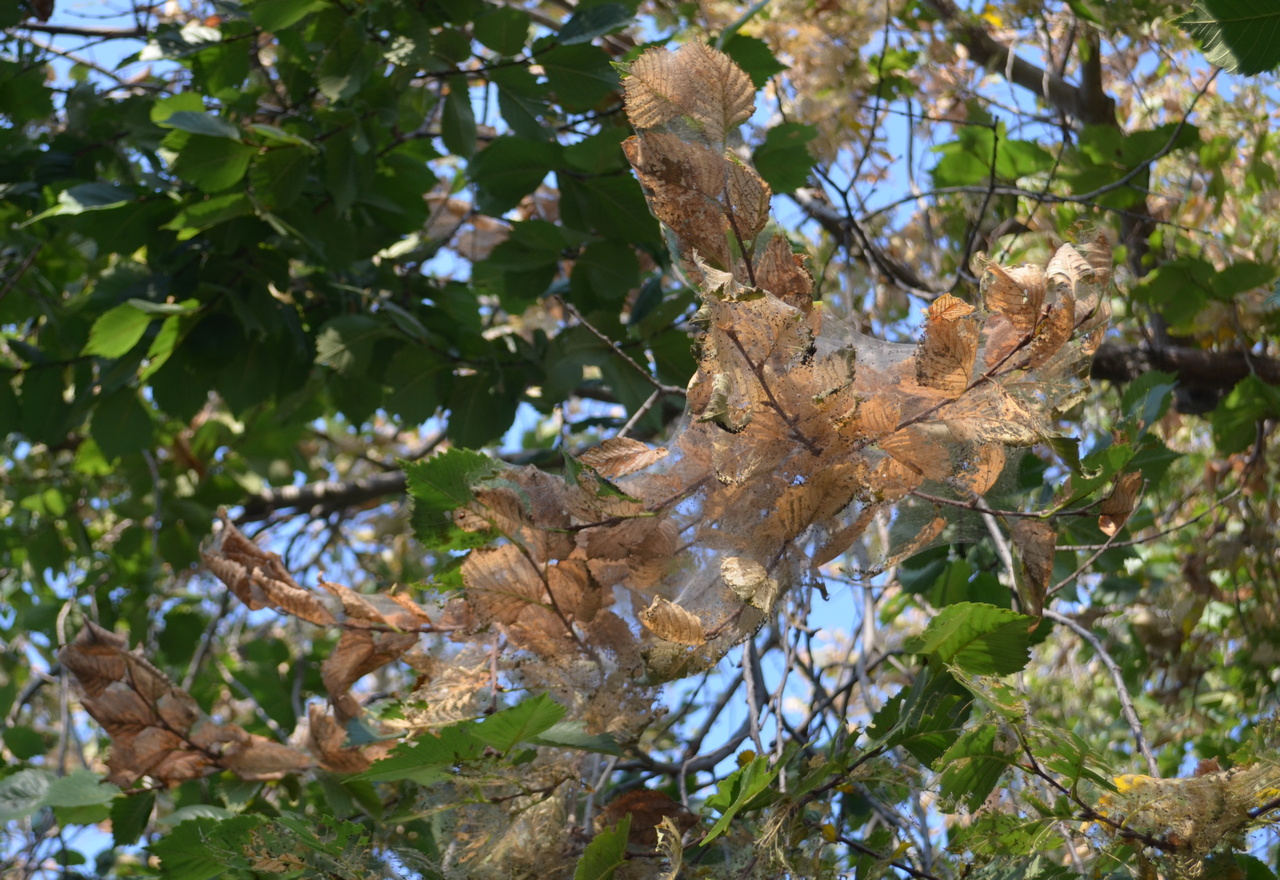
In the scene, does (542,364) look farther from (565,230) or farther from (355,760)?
(355,760)

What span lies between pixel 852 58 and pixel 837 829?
202cm

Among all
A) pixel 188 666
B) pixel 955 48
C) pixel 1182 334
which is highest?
pixel 955 48

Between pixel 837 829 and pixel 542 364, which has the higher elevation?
pixel 542 364

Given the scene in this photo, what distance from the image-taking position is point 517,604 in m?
0.88

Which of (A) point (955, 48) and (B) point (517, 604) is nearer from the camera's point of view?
(B) point (517, 604)

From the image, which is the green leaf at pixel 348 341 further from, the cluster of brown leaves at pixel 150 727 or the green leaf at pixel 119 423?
the cluster of brown leaves at pixel 150 727

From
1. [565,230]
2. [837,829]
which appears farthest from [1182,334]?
[837,829]

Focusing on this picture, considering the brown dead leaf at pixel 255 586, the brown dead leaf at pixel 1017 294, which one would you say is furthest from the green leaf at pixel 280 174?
the brown dead leaf at pixel 1017 294

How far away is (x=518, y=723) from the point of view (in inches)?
31.0

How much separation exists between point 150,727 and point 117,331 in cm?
81

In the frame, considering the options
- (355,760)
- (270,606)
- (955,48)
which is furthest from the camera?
(955,48)

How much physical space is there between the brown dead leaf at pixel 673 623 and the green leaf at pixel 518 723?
0.34ft

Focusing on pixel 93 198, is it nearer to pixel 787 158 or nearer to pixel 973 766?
pixel 787 158

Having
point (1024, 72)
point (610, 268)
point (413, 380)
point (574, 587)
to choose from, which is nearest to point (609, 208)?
point (610, 268)
